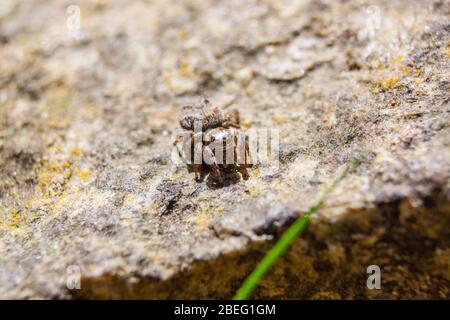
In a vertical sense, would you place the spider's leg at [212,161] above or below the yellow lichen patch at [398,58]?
below

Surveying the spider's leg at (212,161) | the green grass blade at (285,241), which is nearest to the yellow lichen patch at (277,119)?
the spider's leg at (212,161)

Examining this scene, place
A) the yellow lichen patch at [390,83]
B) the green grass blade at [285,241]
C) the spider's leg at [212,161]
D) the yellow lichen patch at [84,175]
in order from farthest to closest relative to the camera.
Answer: the yellow lichen patch at [84,175] → the yellow lichen patch at [390,83] → the spider's leg at [212,161] → the green grass blade at [285,241]

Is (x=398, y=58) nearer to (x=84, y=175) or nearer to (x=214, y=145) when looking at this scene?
(x=214, y=145)

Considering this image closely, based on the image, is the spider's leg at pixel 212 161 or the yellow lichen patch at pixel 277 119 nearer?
the spider's leg at pixel 212 161

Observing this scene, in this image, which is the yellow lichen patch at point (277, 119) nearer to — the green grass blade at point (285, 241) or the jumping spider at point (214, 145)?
the jumping spider at point (214, 145)

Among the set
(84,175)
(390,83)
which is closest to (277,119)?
(390,83)

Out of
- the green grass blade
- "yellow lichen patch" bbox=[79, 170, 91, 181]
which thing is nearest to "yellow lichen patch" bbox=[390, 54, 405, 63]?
the green grass blade
